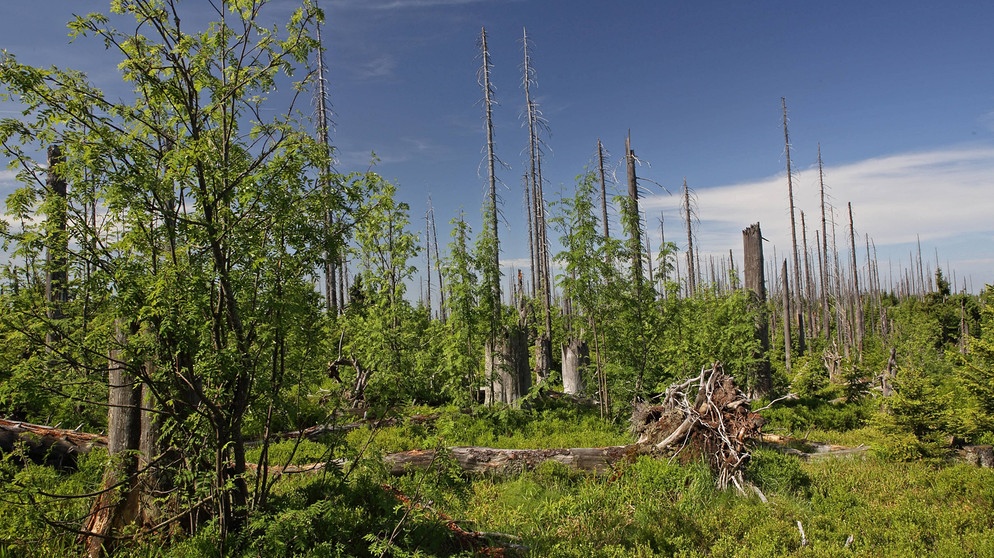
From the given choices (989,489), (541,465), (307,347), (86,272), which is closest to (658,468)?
(541,465)

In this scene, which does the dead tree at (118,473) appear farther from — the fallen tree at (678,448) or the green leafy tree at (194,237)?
the fallen tree at (678,448)

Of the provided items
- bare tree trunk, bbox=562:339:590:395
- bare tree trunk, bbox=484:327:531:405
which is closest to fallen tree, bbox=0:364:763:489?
bare tree trunk, bbox=484:327:531:405

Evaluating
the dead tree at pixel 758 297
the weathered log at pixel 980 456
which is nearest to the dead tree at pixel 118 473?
the weathered log at pixel 980 456

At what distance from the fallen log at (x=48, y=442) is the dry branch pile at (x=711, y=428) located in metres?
8.30

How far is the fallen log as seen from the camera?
6.69 metres

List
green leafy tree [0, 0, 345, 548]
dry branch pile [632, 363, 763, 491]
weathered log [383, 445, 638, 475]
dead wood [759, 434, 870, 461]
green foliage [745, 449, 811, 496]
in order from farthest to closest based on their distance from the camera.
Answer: dead wood [759, 434, 870, 461], weathered log [383, 445, 638, 475], dry branch pile [632, 363, 763, 491], green foliage [745, 449, 811, 496], green leafy tree [0, 0, 345, 548]

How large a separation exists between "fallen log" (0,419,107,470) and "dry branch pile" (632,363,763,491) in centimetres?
830

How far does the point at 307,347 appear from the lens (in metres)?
4.79

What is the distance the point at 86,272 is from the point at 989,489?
10322 mm

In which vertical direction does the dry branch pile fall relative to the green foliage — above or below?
above

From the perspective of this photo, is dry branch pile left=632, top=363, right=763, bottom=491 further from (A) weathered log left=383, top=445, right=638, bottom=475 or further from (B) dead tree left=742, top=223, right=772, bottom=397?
(B) dead tree left=742, top=223, right=772, bottom=397

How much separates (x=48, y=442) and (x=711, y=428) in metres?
9.59

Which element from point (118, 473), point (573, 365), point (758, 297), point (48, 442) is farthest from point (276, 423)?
point (758, 297)

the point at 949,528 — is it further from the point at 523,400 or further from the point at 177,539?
the point at 177,539
